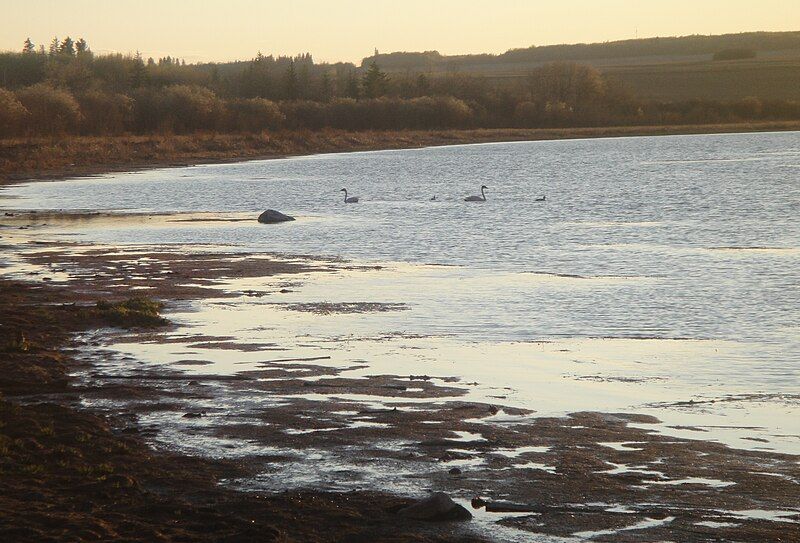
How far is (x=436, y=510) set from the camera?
28.9ft

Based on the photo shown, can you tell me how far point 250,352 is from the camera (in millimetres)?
15969

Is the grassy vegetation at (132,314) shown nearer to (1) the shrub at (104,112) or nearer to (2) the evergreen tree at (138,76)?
(1) the shrub at (104,112)

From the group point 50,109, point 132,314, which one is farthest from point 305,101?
point 132,314

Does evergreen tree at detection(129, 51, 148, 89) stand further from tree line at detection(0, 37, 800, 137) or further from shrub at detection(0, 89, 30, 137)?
shrub at detection(0, 89, 30, 137)

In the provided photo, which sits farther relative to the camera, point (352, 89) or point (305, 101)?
point (352, 89)

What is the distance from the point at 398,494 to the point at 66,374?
6378 mm

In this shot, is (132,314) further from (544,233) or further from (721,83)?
(721,83)

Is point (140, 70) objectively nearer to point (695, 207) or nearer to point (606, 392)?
point (695, 207)

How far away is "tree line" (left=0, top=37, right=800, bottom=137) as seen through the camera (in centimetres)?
10000

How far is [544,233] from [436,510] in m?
28.8

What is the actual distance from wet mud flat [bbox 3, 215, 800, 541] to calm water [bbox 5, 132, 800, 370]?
4.14 metres

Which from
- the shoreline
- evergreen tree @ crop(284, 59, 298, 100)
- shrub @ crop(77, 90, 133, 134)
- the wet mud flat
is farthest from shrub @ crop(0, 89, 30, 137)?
the wet mud flat

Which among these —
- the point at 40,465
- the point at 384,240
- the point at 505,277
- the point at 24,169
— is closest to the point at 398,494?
the point at 40,465

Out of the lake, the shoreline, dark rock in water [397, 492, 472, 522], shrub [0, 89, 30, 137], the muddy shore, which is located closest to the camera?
the muddy shore
